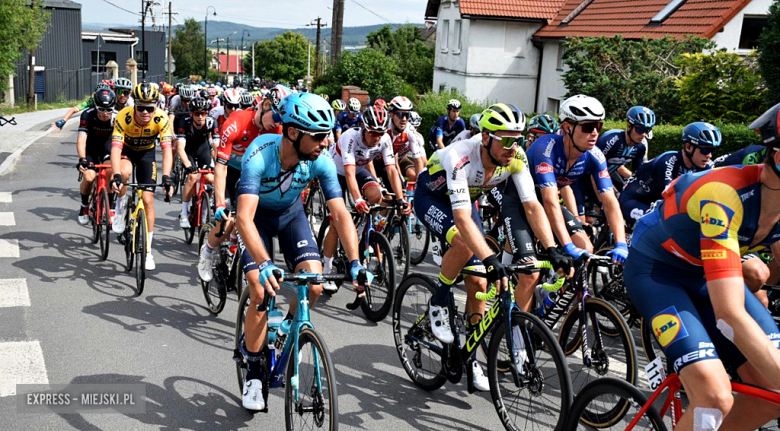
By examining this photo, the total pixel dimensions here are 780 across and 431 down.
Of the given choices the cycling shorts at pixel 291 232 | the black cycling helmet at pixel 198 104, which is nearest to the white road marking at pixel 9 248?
the black cycling helmet at pixel 198 104

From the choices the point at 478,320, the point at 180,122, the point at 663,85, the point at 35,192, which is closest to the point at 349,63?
the point at 663,85

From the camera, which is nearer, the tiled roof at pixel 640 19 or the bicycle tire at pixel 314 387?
the bicycle tire at pixel 314 387

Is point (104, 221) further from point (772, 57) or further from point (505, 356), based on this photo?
point (772, 57)

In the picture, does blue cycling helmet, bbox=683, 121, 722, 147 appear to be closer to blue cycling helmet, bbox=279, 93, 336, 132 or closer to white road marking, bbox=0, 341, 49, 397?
blue cycling helmet, bbox=279, 93, 336, 132

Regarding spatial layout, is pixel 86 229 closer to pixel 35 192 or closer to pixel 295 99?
pixel 35 192

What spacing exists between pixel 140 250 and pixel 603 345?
4.82 meters

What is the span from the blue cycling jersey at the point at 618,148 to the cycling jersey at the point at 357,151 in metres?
2.39

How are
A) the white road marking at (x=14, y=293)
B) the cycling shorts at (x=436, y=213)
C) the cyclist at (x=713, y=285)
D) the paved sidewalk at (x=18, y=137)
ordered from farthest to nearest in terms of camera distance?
the paved sidewalk at (x=18, y=137), the white road marking at (x=14, y=293), the cycling shorts at (x=436, y=213), the cyclist at (x=713, y=285)

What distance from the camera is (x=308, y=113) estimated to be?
442cm

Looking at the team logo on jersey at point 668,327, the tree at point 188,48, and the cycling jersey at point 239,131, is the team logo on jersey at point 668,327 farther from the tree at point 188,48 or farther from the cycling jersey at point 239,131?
the tree at point 188,48

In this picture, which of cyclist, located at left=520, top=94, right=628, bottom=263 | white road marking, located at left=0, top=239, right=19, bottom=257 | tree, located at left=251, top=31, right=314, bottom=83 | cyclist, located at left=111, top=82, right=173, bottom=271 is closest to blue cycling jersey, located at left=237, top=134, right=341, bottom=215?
cyclist, located at left=520, top=94, right=628, bottom=263

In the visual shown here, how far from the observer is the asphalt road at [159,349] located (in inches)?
192

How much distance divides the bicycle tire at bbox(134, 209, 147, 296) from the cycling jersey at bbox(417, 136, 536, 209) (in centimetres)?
343

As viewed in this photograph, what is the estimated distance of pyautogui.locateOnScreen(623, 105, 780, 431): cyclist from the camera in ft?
9.51
